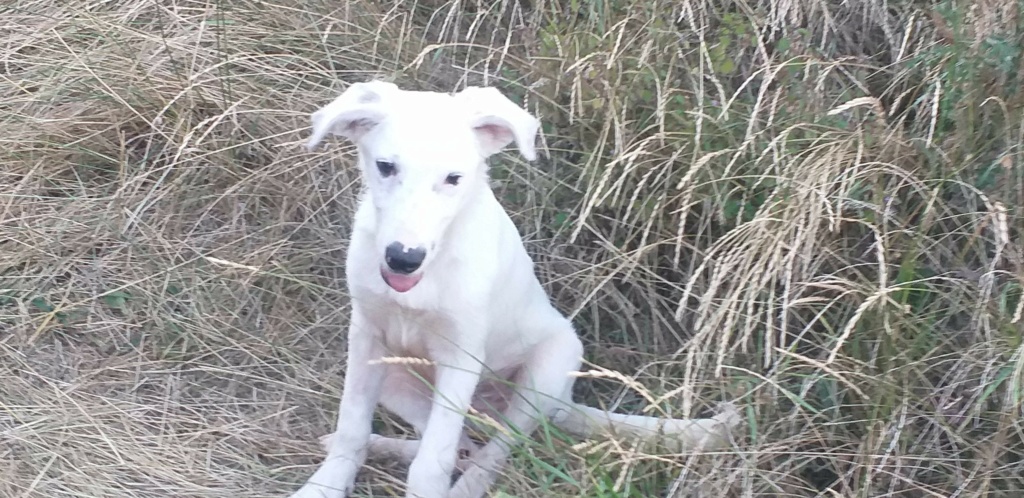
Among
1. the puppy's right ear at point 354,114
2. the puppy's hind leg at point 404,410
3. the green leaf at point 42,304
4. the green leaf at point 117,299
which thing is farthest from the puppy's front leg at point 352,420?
the green leaf at point 42,304

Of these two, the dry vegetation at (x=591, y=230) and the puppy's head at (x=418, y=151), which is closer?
the puppy's head at (x=418, y=151)

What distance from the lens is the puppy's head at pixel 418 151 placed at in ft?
6.78

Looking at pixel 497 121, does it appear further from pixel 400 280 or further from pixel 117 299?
pixel 117 299

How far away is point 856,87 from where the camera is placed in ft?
10.0

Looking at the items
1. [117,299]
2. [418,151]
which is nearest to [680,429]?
[418,151]

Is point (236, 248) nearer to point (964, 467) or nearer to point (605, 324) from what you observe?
point (605, 324)

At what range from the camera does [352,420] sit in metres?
2.49

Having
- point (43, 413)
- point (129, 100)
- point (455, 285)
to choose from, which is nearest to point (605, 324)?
point (455, 285)

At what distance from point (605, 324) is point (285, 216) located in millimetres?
1081

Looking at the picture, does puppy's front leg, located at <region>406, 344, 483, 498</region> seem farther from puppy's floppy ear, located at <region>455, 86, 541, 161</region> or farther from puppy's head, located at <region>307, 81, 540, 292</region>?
puppy's floppy ear, located at <region>455, 86, 541, 161</region>

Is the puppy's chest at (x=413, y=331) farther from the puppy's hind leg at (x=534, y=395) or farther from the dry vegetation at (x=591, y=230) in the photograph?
the dry vegetation at (x=591, y=230)

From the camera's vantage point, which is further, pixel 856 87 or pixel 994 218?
pixel 856 87

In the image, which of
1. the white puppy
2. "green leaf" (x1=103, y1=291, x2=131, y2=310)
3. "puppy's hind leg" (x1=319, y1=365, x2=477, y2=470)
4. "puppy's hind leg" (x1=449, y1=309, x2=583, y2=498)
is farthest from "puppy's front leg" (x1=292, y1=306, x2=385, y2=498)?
"green leaf" (x1=103, y1=291, x2=131, y2=310)

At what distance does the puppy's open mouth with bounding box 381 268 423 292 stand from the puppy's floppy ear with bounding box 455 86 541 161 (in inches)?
13.3
